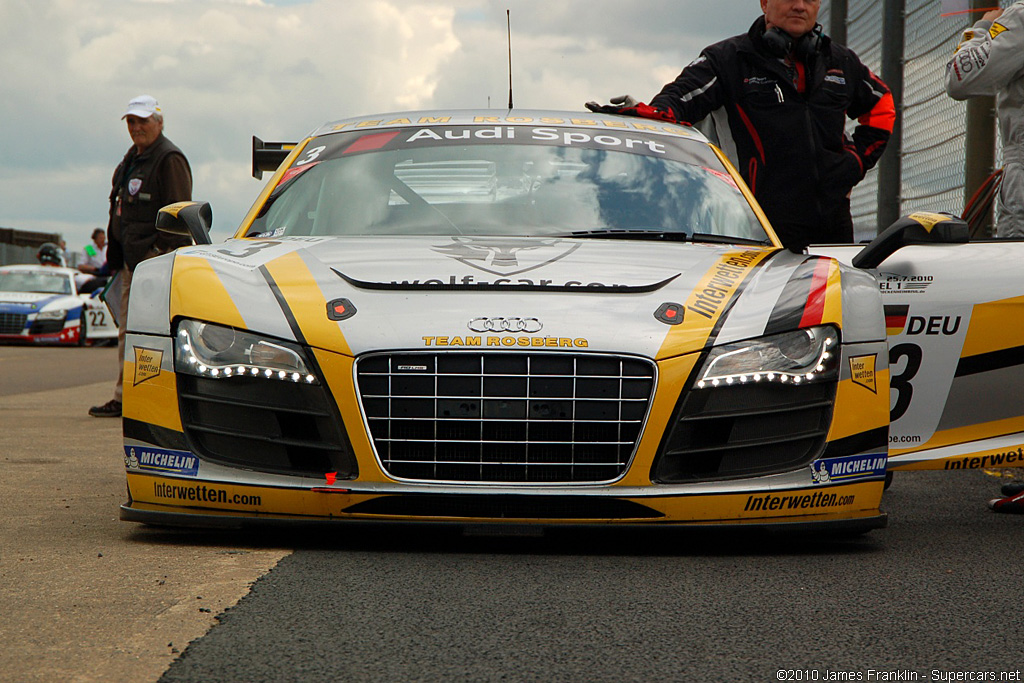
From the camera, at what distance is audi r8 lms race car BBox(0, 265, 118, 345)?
21.4m

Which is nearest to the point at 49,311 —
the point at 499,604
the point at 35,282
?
the point at 35,282

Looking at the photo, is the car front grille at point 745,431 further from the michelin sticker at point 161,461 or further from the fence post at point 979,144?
the fence post at point 979,144

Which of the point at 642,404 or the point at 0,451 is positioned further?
the point at 0,451

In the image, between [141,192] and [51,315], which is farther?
[51,315]

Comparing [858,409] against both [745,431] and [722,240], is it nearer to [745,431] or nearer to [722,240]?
[745,431]

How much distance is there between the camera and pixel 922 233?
Answer: 168 inches

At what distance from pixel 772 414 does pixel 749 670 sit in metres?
1.19

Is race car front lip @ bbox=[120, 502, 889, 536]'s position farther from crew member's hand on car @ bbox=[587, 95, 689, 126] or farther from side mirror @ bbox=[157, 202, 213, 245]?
crew member's hand on car @ bbox=[587, 95, 689, 126]

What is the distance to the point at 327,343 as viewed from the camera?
367cm

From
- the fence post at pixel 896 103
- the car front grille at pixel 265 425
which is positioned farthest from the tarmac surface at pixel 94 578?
the fence post at pixel 896 103

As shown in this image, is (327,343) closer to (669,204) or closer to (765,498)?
(765,498)

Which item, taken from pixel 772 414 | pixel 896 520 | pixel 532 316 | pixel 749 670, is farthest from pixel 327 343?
pixel 896 520

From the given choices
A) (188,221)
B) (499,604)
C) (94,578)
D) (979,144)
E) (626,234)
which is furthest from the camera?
(979,144)

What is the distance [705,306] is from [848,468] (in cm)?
58
